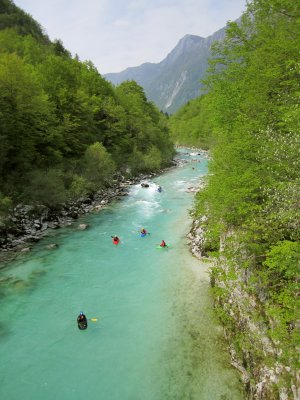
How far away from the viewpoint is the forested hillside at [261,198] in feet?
29.9

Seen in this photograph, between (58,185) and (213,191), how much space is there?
21616mm

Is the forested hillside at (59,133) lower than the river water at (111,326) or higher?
higher

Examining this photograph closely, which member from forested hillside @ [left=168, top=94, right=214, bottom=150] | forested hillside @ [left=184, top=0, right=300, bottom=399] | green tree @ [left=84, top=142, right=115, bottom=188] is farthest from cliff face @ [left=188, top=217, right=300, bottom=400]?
forested hillside @ [left=168, top=94, right=214, bottom=150]

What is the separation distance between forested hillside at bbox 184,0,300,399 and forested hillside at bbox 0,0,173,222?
1997 centimetres

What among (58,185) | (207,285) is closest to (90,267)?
(207,285)

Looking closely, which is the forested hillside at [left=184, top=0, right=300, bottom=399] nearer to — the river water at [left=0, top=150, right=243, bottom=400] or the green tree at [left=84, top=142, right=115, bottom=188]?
the river water at [left=0, top=150, right=243, bottom=400]

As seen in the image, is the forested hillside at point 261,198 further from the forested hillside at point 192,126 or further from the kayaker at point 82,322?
the forested hillside at point 192,126

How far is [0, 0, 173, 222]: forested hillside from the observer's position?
1223 inches

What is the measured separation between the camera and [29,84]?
109ft

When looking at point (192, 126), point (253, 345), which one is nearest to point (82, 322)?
point (253, 345)

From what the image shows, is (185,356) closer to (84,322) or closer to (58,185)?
(84,322)

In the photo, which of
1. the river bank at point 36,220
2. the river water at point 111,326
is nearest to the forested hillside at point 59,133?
the river bank at point 36,220

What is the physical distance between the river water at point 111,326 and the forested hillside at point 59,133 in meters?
9.29

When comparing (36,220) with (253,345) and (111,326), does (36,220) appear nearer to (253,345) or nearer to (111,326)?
(111,326)
